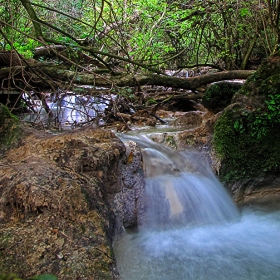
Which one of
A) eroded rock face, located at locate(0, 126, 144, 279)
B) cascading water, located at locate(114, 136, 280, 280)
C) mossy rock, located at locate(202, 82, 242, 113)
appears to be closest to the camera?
eroded rock face, located at locate(0, 126, 144, 279)

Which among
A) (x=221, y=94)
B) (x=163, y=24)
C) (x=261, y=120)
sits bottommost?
(x=261, y=120)

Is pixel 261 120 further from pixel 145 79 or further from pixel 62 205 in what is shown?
pixel 62 205

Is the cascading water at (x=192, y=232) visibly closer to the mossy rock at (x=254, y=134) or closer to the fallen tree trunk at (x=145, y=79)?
the mossy rock at (x=254, y=134)

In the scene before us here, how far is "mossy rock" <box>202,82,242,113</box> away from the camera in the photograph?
21.2 feet

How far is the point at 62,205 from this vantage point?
94.3 inches

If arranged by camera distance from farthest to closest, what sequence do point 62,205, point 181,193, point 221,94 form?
point 221,94
point 181,193
point 62,205

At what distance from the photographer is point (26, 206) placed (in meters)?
2.33

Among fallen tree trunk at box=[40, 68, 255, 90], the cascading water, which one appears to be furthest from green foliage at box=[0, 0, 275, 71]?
the cascading water

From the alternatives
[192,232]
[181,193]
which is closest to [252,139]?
[181,193]

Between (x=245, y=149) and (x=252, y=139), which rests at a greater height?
(x=252, y=139)

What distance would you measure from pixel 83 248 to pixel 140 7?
799 cm

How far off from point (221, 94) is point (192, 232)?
12.5 feet

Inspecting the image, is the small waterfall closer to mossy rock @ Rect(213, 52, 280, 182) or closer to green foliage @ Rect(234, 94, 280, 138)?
mossy rock @ Rect(213, 52, 280, 182)

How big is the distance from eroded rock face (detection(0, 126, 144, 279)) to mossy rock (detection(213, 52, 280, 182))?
1694 mm
